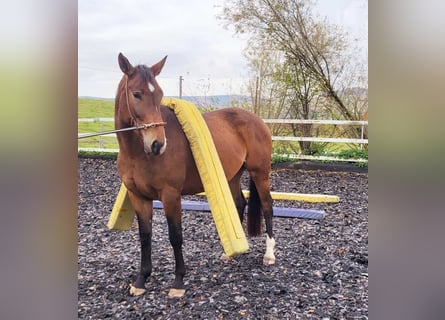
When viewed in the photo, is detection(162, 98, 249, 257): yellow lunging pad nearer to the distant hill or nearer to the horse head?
the distant hill

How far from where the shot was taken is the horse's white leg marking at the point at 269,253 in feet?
4.76

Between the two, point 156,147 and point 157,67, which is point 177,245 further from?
point 157,67

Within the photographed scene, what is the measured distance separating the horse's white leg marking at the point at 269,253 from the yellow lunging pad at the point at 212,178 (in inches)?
10.3

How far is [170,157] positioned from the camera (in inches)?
51.6

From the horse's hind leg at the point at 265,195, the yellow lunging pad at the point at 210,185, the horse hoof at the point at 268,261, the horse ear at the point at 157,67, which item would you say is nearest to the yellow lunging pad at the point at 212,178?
the yellow lunging pad at the point at 210,185

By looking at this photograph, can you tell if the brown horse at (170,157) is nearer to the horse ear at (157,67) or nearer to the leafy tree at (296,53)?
the horse ear at (157,67)

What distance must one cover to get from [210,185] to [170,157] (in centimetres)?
19

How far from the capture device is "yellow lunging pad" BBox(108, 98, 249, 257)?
122 cm

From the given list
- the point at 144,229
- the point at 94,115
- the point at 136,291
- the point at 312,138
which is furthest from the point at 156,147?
the point at 312,138

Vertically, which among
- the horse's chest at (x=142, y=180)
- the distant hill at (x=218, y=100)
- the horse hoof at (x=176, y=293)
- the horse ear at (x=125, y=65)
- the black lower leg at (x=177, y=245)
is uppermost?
the horse ear at (x=125, y=65)
